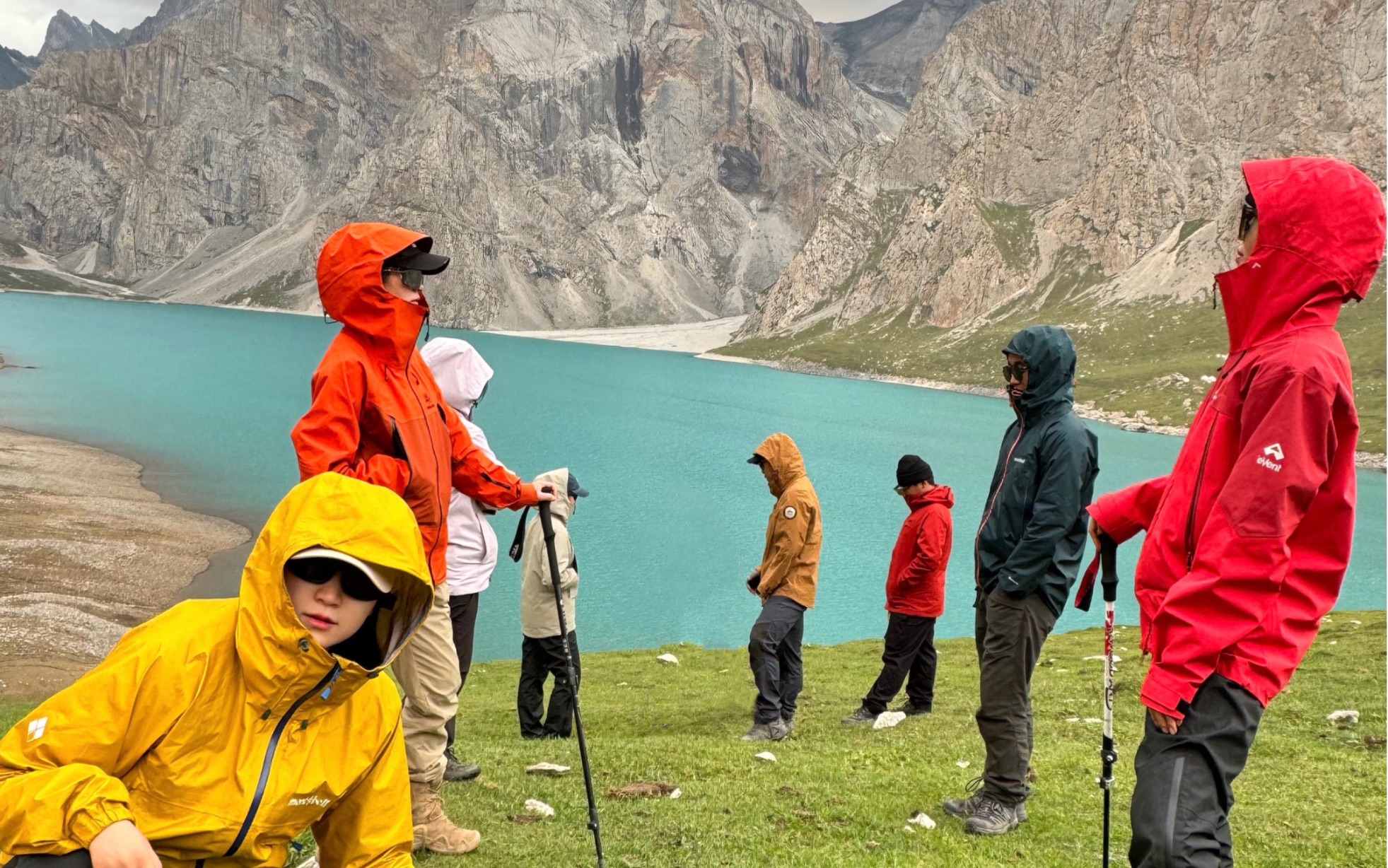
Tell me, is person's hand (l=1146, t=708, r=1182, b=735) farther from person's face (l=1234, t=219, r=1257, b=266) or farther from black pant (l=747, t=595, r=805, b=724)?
black pant (l=747, t=595, r=805, b=724)

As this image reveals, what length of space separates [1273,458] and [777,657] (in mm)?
8769

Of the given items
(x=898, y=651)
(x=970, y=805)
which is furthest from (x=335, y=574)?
(x=898, y=651)

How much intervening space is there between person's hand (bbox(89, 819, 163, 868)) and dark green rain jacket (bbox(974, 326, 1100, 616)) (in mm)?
6385

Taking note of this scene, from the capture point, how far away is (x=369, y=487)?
377 centimetres

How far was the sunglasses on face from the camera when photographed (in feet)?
22.5

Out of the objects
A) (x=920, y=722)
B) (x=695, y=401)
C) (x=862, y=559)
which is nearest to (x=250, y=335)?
(x=695, y=401)

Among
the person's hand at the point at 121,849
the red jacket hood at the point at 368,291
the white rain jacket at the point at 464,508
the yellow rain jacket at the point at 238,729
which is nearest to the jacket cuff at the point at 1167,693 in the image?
the yellow rain jacket at the point at 238,729

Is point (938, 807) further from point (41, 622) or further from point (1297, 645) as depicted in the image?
point (41, 622)

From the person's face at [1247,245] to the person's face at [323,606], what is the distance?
181 inches

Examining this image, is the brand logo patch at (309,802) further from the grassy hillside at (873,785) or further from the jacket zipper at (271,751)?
the grassy hillside at (873,785)

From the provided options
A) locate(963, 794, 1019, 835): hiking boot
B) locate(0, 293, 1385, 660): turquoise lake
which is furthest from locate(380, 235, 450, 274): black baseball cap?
locate(0, 293, 1385, 660): turquoise lake

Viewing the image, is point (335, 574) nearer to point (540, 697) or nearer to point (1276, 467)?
point (1276, 467)

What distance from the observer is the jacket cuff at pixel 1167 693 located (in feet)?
14.4

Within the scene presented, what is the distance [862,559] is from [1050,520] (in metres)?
38.0
